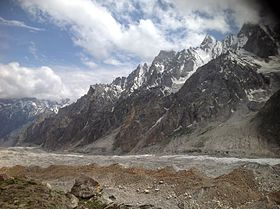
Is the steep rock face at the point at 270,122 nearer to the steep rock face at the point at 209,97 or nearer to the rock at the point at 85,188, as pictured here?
the steep rock face at the point at 209,97

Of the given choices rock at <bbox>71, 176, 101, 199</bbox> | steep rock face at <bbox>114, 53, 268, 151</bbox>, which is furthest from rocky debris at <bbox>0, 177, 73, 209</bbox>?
steep rock face at <bbox>114, 53, 268, 151</bbox>

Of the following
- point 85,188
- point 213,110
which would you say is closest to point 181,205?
point 85,188

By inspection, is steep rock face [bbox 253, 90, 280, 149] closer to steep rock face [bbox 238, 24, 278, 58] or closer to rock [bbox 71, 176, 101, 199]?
steep rock face [bbox 238, 24, 278, 58]

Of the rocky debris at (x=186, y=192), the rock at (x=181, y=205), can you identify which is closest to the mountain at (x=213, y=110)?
the rocky debris at (x=186, y=192)

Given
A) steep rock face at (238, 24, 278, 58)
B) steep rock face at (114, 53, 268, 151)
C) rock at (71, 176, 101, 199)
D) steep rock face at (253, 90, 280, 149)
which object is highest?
steep rock face at (238, 24, 278, 58)

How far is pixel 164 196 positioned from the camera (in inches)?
1500

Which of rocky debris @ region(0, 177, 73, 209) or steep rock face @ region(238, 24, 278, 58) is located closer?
rocky debris @ region(0, 177, 73, 209)

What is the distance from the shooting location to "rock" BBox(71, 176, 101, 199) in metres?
36.1

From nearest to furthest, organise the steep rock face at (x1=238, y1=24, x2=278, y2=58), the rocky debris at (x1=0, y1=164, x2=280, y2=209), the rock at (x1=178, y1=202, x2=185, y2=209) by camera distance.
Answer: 1. the rocky debris at (x1=0, y1=164, x2=280, y2=209)
2. the rock at (x1=178, y1=202, x2=185, y2=209)
3. the steep rock face at (x1=238, y1=24, x2=278, y2=58)

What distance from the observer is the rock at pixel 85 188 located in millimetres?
36062

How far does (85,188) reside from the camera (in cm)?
3691

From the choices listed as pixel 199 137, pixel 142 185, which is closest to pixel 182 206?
pixel 142 185

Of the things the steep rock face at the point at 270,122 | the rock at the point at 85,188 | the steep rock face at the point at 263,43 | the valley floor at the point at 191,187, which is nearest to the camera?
the valley floor at the point at 191,187

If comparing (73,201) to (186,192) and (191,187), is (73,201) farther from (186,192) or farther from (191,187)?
(191,187)
